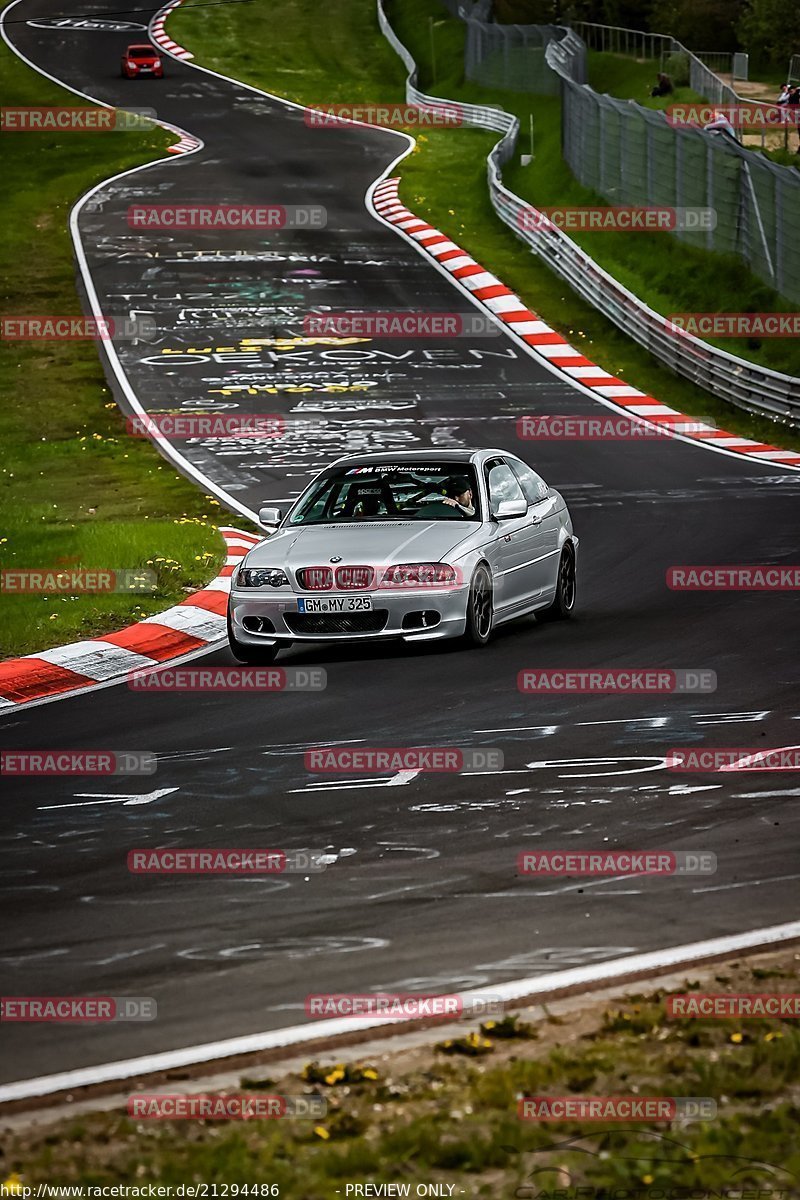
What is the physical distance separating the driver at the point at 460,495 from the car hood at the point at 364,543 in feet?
0.73

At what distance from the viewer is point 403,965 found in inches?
259

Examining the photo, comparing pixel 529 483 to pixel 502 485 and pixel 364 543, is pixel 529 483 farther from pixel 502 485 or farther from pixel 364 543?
pixel 364 543

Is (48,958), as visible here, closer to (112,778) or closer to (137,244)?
(112,778)

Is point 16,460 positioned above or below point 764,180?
below

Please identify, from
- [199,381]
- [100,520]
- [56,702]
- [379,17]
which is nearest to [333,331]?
[199,381]

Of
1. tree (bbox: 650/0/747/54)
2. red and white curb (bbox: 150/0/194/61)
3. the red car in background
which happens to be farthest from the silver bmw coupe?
tree (bbox: 650/0/747/54)

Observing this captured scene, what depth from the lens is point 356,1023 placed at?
5910 mm

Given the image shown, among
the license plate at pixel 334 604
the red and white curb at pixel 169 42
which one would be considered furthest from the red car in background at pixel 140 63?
the license plate at pixel 334 604

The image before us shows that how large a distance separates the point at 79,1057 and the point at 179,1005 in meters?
0.53

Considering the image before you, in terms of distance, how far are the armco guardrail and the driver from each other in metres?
12.7

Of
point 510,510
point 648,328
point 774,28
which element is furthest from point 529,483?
point 774,28

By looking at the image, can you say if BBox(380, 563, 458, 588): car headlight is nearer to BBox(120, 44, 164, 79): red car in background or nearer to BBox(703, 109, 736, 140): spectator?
BBox(703, 109, 736, 140): spectator

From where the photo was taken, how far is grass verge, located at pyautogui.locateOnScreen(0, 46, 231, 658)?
50.9 ft

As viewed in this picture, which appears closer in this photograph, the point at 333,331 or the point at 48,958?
the point at 48,958
